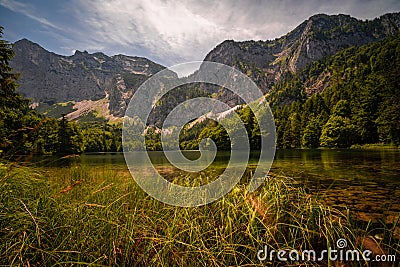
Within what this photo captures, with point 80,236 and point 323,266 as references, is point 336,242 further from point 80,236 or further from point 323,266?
point 80,236

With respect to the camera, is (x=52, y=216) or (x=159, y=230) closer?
(x=52, y=216)

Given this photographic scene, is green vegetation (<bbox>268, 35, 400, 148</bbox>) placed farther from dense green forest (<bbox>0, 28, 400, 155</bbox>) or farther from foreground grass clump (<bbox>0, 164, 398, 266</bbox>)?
foreground grass clump (<bbox>0, 164, 398, 266</bbox>)

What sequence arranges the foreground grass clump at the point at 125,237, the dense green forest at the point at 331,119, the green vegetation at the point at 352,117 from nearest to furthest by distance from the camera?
the foreground grass clump at the point at 125,237
the dense green forest at the point at 331,119
the green vegetation at the point at 352,117

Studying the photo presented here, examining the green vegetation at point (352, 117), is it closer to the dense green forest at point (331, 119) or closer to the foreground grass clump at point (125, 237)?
the dense green forest at point (331, 119)

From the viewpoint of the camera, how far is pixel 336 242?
9.73 feet

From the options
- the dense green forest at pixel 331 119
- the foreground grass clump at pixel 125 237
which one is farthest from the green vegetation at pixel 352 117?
the foreground grass clump at pixel 125 237

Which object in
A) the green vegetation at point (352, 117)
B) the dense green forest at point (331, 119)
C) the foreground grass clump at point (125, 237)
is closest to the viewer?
the foreground grass clump at point (125, 237)

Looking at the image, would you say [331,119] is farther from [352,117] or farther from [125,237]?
[125,237]

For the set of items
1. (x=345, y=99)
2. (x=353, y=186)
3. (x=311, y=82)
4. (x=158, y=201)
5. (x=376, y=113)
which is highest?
(x=311, y=82)

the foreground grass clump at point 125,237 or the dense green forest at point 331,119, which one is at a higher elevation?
the dense green forest at point 331,119

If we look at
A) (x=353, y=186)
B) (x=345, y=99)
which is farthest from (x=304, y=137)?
(x=353, y=186)

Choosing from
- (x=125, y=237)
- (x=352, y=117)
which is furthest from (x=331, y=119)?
(x=125, y=237)

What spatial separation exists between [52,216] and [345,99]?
2940 inches

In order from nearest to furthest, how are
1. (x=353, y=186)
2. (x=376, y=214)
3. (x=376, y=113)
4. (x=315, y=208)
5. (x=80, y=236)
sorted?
1. (x=80, y=236)
2. (x=315, y=208)
3. (x=376, y=214)
4. (x=353, y=186)
5. (x=376, y=113)
